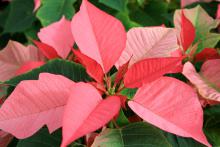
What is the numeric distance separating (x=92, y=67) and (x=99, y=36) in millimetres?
56

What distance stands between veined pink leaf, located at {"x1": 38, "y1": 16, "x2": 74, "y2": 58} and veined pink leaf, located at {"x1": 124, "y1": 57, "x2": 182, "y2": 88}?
0.55 ft

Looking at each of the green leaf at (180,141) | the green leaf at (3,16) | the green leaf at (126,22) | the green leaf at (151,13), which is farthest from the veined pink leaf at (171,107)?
the green leaf at (3,16)

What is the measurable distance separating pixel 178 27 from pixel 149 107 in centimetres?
29

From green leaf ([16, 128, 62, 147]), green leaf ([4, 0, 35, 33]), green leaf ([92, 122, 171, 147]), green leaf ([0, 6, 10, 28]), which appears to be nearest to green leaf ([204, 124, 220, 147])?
green leaf ([92, 122, 171, 147])

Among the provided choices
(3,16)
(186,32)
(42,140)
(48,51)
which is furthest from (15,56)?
(3,16)

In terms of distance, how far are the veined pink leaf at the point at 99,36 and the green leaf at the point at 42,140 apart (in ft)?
0.39

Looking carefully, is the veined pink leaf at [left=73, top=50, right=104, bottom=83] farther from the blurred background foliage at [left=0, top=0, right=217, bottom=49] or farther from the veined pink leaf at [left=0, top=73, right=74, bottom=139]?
the blurred background foliage at [left=0, top=0, right=217, bottom=49]

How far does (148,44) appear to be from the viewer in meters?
0.54

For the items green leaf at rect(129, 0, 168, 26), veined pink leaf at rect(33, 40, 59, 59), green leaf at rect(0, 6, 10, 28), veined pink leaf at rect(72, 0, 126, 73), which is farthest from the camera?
green leaf at rect(0, 6, 10, 28)

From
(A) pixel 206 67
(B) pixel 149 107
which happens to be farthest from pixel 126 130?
(A) pixel 206 67

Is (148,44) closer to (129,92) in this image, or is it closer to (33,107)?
(129,92)

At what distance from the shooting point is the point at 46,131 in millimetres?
524

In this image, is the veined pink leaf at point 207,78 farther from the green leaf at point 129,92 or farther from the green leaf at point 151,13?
the green leaf at point 151,13

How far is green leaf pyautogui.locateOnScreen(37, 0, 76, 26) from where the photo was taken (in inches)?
39.2
